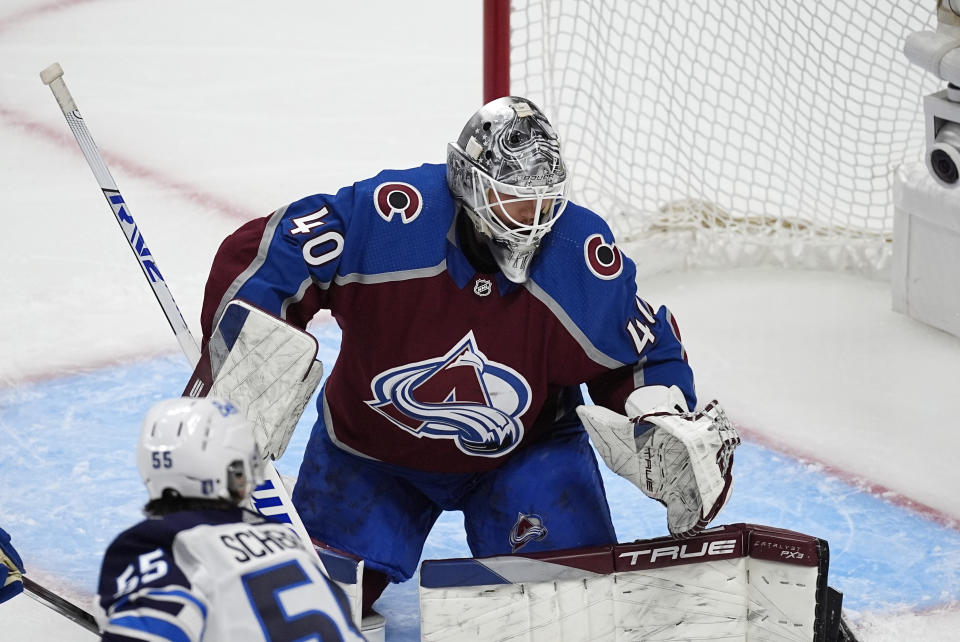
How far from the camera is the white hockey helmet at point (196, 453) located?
63.5 inches

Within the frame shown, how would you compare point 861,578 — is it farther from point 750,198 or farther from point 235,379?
point 750,198

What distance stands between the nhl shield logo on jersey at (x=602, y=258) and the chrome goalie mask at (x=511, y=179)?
4.0 inches

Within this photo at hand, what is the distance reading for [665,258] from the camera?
4.66 meters

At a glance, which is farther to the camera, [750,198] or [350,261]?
[750,198]

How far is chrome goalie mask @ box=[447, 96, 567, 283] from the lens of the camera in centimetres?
242

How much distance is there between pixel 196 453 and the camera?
5.28 ft

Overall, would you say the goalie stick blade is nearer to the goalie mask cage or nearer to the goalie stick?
the goalie stick

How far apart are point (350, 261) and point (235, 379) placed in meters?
0.29

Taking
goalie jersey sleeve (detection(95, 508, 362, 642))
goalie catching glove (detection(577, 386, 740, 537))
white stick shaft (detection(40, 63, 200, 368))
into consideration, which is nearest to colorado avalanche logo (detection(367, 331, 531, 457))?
goalie catching glove (detection(577, 386, 740, 537))

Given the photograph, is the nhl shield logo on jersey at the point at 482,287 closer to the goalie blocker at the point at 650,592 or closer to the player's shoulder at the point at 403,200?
the player's shoulder at the point at 403,200

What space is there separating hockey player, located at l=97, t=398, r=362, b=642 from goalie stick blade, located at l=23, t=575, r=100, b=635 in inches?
27.6

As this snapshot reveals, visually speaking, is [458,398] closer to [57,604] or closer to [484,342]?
[484,342]

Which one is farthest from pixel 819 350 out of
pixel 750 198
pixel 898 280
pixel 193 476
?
pixel 193 476

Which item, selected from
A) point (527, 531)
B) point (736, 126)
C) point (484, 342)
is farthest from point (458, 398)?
point (736, 126)
